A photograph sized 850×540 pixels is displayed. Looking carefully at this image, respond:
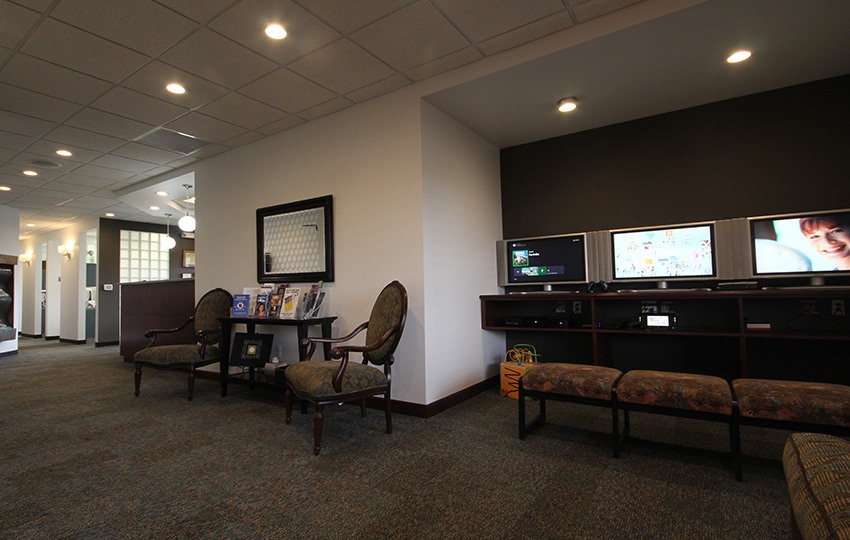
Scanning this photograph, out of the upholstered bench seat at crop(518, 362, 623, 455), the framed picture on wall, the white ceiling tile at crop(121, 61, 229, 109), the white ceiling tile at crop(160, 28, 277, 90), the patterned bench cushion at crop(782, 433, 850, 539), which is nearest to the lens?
the patterned bench cushion at crop(782, 433, 850, 539)

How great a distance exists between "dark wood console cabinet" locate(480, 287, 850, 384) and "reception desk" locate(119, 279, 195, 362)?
13.1ft

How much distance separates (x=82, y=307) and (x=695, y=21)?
1156cm

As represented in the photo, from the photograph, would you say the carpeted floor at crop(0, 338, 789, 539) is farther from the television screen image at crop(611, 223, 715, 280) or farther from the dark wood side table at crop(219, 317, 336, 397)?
the television screen image at crop(611, 223, 715, 280)

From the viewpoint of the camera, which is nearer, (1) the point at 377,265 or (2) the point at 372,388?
(2) the point at 372,388

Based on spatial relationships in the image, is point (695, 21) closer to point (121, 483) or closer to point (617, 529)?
point (617, 529)

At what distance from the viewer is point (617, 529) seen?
170cm

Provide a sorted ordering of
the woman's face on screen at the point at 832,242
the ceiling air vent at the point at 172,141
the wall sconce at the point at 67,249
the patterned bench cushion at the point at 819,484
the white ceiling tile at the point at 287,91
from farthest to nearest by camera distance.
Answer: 1. the wall sconce at the point at 67,249
2. the ceiling air vent at the point at 172,141
3. the white ceiling tile at the point at 287,91
4. the woman's face on screen at the point at 832,242
5. the patterned bench cushion at the point at 819,484

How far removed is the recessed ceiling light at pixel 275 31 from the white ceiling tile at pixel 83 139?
289 cm

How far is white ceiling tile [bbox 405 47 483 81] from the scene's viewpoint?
306 centimetres

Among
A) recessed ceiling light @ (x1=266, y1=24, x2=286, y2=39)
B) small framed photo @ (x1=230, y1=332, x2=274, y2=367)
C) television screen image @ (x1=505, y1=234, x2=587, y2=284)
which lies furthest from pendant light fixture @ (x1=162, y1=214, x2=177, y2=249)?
television screen image @ (x1=505, y1=234, x2=587, y2=284)

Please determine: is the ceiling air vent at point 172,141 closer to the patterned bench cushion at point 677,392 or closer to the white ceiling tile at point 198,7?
the white ceiling tile at point 198,7

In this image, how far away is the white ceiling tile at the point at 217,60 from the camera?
2.88m

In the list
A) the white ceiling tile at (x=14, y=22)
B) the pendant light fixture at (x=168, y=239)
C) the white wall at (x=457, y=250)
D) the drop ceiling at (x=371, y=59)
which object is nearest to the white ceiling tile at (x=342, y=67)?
the drop ceiling at (x=371, y=59)

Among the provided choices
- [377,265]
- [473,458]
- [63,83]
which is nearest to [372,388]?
[473,458]
